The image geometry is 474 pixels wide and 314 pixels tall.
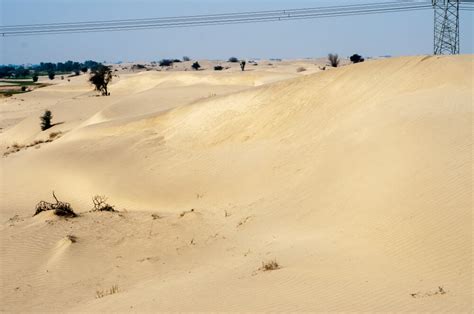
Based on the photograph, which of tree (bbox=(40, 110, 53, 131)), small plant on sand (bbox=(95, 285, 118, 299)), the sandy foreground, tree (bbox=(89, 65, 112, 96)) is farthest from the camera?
tree (bbox=(89, 65, 112, 96))

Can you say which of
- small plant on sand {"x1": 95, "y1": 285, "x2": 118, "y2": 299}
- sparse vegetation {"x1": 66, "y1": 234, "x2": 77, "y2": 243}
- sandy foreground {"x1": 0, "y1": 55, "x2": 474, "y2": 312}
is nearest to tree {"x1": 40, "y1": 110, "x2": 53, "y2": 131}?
sandy foreground {"x1": 0, "y1": 55, "x2": 474, "y2": 312}

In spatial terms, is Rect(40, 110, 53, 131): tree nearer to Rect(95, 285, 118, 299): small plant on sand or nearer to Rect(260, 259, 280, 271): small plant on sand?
Rect(95, 285, 118, 299): small plant on sand

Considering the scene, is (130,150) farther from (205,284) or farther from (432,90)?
(205,284)

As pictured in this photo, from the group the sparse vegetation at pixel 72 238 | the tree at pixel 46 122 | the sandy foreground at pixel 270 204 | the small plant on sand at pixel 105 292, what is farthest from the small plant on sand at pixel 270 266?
the tree at pixel 46 122

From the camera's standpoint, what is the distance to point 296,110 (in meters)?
22.6

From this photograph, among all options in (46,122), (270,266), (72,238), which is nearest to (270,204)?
(270,266)

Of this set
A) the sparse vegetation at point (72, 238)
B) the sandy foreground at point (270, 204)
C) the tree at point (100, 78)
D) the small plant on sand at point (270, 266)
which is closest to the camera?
the sandy foreground at point (270, 204)

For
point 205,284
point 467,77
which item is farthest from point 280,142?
point 205,284

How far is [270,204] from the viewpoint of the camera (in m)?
15.5

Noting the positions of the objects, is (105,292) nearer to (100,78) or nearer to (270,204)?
(270,204)

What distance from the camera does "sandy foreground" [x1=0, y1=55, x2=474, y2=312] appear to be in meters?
9.38

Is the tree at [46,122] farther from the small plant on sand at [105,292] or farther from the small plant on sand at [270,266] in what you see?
the small plant on sand at [270,266]

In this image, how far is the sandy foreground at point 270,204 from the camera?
→ 369 inches

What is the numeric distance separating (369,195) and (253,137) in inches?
359
